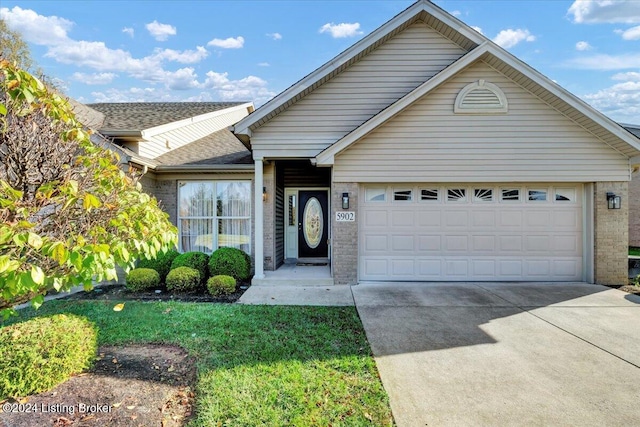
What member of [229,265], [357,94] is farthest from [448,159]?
[229,265]

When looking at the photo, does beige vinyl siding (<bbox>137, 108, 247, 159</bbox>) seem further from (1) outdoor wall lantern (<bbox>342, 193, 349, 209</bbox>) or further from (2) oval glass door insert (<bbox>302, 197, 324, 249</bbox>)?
(1) outdoor wall lantern (<bbox>342, 193, 349, 209</bbox>)

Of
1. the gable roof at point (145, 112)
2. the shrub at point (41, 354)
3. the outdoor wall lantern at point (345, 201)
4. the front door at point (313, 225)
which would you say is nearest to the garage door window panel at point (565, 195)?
the outdoor wall lantern at point (345, 201)

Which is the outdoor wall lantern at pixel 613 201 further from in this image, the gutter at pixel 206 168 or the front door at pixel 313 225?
the gutter at pixel 206 168

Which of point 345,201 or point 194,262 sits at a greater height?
point 345,201

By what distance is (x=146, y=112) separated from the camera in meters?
11.3

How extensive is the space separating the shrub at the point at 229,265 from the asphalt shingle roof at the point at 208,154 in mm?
2609

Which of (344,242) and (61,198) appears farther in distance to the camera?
(344,242)

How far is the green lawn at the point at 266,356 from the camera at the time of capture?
2873mm

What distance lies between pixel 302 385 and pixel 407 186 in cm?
583

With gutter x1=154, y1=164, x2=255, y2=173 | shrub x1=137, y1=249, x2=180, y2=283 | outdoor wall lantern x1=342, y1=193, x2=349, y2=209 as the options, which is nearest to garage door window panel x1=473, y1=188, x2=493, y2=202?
outdoor wall lantern x1=342, y1=193, x2=349, y2=209

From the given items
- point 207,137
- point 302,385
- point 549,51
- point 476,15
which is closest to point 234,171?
point 207,137

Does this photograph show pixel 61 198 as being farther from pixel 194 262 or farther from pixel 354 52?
pixel 354 52

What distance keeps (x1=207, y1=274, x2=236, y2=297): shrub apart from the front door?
12.8ft

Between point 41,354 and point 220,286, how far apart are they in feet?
13.3
